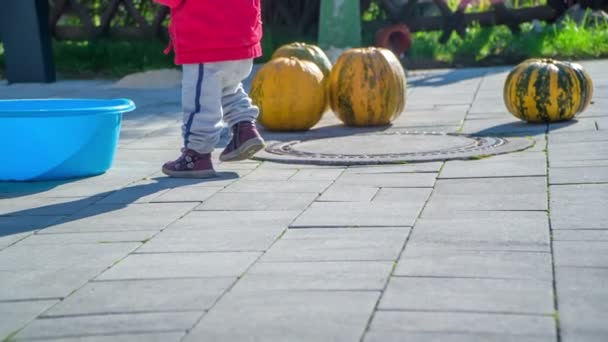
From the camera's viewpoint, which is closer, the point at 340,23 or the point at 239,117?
the point at 239,117

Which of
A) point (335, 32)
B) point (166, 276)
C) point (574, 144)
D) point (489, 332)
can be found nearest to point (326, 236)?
point (166, 276)

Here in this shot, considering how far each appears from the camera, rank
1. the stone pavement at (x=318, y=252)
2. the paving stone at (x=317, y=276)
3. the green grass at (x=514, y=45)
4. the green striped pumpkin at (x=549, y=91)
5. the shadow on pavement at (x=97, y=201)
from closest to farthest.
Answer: the stone pavement at (x=318, y=252)
the paving stone at (x=317, y=276)
the shadow on pavement at (x=97, y=201)
the green striped pumpkin at (x=549, y=91)
the green grass at (x=514, y=45)

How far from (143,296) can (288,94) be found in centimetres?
391

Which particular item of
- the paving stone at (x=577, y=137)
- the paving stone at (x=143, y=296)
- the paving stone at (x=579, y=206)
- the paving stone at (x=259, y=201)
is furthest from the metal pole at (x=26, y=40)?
the paving stone at (x=143, y=296)

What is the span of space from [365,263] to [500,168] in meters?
1.95

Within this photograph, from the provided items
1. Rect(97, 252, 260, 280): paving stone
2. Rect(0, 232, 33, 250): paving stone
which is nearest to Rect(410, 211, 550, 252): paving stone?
Rect(97, 252, 260, 280): paving stone

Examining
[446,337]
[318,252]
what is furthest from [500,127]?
[446,337]

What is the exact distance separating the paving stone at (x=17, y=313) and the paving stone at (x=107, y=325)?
38 millimetres

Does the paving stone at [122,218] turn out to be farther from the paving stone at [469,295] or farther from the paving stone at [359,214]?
the paving stone at [469,295]

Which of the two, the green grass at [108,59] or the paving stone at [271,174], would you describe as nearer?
the paving stone at [271,174]

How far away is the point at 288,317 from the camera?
314 centimetres

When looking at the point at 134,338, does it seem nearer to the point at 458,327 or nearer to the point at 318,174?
the point at 458,327

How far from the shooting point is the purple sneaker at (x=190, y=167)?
5715 mm

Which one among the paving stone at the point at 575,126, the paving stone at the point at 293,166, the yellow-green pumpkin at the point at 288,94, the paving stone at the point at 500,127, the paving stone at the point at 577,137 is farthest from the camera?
the yellow-green pumpkin at the point at 288,94
